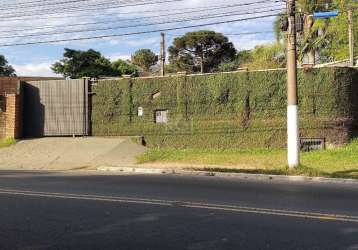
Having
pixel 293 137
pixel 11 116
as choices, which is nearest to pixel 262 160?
pixel 293 137

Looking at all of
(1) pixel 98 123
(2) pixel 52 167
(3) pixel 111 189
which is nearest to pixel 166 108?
(1) pixel 98 123

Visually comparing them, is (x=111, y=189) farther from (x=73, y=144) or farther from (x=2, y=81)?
(x=2, y=81)

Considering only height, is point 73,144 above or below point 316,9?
below

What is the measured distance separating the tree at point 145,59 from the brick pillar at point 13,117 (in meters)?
46.0

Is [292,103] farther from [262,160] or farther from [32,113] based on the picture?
[32,113]

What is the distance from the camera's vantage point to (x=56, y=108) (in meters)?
29.1

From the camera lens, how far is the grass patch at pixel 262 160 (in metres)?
17.8

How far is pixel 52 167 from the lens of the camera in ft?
74.0

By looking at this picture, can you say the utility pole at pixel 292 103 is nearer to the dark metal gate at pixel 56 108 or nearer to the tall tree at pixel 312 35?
the dark metal gate at pixel 56 108

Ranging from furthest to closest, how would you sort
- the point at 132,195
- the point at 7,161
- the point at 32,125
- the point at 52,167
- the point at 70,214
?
the point at 32,125, the point at 7,161, the point at 52,167, the point at 132,195, the point at 70,214

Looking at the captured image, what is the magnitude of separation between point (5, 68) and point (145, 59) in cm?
1922

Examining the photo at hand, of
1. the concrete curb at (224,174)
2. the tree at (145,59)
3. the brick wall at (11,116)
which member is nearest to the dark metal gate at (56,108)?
the brick wall at (11,116)

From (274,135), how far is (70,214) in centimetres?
1653

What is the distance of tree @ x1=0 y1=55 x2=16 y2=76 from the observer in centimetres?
6223
